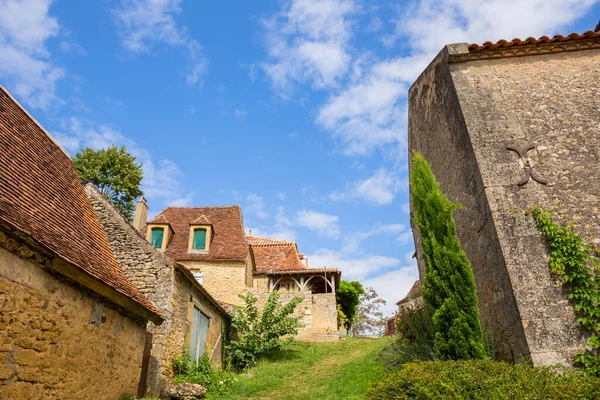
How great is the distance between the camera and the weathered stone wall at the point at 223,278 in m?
Result: 19.3

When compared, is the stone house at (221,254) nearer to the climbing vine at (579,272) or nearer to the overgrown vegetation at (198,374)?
the overgrown vegetation at (198,374)

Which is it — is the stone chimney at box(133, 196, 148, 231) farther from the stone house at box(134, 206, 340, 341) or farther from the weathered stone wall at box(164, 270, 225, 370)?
the weathered stone wall at box(164, 270, 225, 370)

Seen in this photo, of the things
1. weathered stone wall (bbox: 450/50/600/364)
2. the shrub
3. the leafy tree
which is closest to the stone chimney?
the leafy tree

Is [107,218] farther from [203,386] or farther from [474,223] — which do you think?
[474,223]

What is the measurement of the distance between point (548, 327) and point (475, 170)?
110 inches

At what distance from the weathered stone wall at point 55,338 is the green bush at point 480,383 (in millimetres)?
3991

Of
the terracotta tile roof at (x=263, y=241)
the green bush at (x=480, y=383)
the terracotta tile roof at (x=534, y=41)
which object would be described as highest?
the terracotta tile roof at (x=263, y=241)

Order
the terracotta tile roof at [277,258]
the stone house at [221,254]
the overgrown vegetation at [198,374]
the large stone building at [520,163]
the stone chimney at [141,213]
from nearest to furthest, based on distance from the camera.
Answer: the large stone building at [520,163] → the overgrown vegetation at [198,374] → the stone chimney at [141,213] → the stone house at [221,254] → the terracotta tile roof at [277,258]

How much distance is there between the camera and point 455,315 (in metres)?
6.26

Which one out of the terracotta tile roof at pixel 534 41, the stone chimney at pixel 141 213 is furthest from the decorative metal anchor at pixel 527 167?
the stone chimney at pixel 141 213

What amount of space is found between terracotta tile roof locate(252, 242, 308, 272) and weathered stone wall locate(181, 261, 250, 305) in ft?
13.4

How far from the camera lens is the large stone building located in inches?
239

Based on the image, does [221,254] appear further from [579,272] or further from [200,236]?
[579,272]

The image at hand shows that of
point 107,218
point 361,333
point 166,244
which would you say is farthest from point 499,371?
point 361,333
